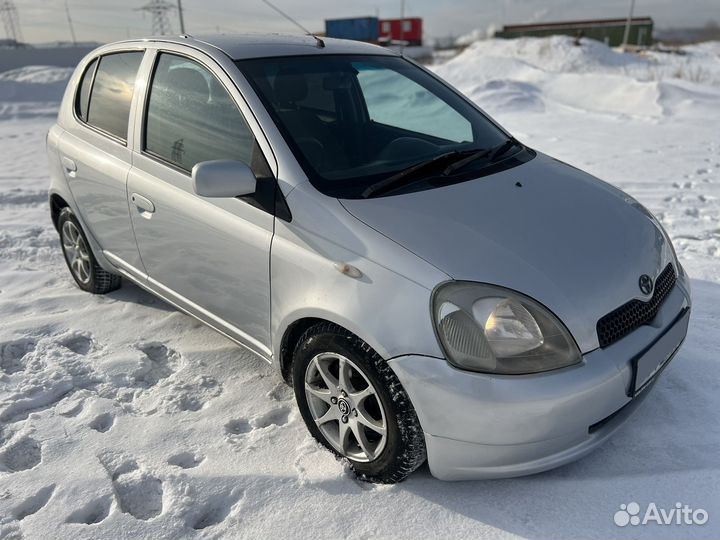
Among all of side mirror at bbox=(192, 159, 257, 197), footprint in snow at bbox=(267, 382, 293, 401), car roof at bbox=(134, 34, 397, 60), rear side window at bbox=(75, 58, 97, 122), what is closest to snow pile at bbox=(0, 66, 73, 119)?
rear side window at bbox=(75, 58, 97, 122)

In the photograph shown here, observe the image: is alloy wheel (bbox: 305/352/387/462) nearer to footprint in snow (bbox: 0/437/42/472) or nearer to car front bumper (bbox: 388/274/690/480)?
car front bumper (bbox: 388/274/690/480)

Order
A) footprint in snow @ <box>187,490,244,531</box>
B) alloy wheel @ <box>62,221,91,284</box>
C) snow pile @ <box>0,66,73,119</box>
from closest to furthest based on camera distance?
1. footprint in snow @ <box>187,490,244,531</box>
2. alloy wheel @ <box>62,221,91,284</box>
3. snow pile @ <box>0,66,73,119</box>

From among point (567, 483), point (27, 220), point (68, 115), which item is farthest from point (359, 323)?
point (27, 220)

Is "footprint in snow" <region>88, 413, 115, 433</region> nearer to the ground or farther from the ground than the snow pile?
nearer to the ground

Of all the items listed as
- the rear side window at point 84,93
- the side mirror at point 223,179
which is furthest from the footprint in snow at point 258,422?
the rear side window at point 84,93

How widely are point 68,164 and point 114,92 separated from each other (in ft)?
2.04

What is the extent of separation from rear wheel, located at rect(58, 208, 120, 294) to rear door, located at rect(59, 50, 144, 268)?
26 centimetres

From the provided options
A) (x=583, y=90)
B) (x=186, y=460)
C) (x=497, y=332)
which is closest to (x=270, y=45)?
(x=497, y=332)

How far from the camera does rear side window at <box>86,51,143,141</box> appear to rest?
327cm

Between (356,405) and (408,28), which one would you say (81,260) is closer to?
(356,405)

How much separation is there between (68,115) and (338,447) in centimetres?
293

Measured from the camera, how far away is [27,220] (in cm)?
563

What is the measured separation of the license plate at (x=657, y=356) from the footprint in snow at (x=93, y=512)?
6.71 feet

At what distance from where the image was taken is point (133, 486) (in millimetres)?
2346
